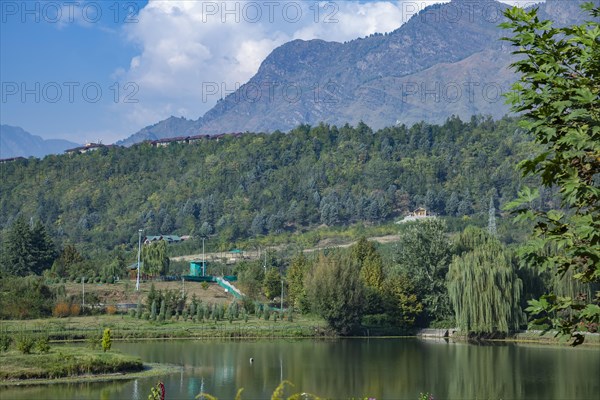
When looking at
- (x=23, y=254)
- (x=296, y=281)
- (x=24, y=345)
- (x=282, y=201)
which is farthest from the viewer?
(x=282, y=201)

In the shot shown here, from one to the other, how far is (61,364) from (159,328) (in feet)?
60.7

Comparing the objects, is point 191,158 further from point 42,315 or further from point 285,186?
point 42,315

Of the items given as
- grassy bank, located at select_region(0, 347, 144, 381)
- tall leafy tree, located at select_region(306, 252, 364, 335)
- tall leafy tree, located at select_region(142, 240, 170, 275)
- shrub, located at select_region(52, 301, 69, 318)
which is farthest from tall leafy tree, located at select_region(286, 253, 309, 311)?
grassy bank, located at select_region(0, 347, 144, 381)

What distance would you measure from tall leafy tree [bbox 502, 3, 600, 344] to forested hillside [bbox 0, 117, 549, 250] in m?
93.9

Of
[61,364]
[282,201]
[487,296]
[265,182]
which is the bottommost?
[61,364]

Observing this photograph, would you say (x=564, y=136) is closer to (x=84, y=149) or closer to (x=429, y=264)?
(x=429, y=264)

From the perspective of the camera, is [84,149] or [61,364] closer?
[61,364]

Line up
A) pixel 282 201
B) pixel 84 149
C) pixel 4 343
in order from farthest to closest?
pixel 84 149 < pixel 282 201 < pixel 4 343

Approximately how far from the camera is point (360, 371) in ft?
106

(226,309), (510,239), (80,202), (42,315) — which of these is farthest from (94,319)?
(80,202)

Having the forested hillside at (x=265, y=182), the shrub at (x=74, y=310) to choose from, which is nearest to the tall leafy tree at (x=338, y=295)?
the shrub at (x=74, y=310)

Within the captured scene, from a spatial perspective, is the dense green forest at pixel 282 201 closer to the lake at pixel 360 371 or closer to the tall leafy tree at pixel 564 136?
the lake at pixel 360 371

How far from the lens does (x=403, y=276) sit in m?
53.1

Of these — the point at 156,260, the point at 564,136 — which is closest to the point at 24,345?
the point at 564,136
